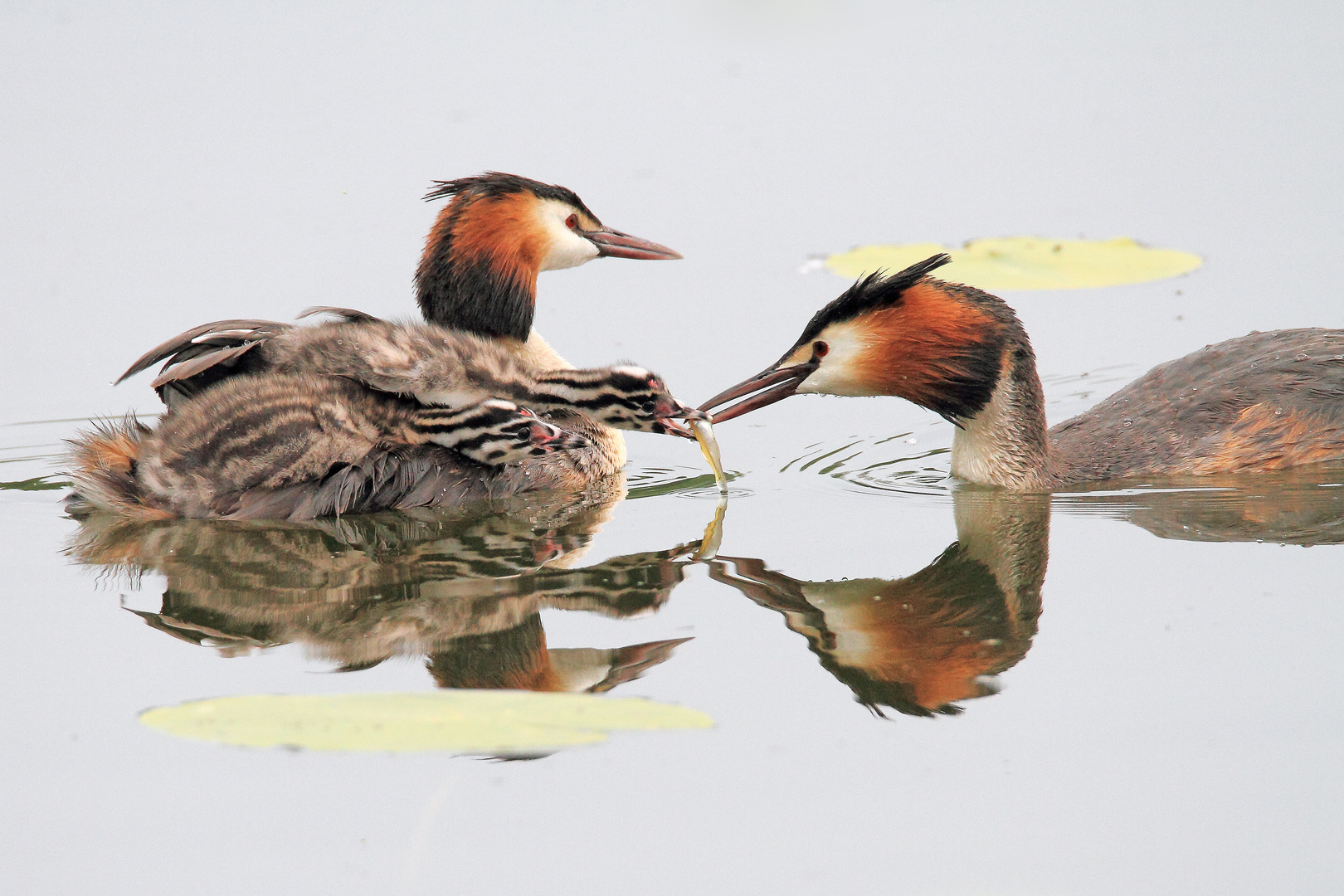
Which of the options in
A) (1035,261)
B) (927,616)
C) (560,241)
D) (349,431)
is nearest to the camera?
(927,616)

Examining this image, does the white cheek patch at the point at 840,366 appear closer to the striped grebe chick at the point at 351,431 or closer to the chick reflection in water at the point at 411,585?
the striped grebe chick at the point at 351,431

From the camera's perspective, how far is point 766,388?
657cm

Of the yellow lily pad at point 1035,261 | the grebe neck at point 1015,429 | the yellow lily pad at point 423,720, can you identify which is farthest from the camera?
the yellow lily pad at point 1035,261

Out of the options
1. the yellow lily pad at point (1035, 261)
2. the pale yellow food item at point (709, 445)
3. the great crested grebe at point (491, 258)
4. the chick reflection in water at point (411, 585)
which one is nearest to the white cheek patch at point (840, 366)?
the pale yellow food item at point (709, 445)

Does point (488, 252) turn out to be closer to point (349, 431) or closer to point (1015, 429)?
point (349, 431)

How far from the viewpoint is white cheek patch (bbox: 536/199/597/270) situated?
6984 millimetres

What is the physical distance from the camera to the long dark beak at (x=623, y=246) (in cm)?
727

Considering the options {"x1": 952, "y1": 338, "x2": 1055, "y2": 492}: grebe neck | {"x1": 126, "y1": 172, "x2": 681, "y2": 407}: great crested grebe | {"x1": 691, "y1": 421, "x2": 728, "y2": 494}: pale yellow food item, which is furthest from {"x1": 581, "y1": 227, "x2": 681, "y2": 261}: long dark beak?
{"x1": 952, "y1": 338, "x2": 1055, "y2": 492}: grebe neck

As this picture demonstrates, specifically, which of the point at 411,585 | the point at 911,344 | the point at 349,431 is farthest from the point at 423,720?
the point at 911,344

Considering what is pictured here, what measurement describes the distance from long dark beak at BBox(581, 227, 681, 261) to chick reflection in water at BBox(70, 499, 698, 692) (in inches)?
56.3

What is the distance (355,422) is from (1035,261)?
4202mm

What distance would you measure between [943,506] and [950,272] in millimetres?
2599

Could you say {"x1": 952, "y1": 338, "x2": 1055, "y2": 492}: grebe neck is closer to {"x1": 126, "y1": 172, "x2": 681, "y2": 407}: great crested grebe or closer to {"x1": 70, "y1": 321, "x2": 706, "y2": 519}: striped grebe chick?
{"x1": 70, "y1": 321, "x2": 706, "y2": 519}: striped grebe chick

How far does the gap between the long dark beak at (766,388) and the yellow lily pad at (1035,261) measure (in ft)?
6.74
